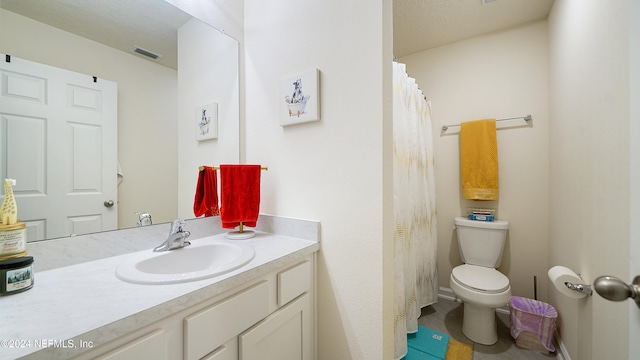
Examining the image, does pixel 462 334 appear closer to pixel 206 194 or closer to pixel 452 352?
pixel 452 352

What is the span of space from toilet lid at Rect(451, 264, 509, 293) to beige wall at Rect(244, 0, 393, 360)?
934 millimetres

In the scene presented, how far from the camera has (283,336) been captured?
0.86 metres

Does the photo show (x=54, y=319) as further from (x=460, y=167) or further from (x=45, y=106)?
(x=460, y=167)

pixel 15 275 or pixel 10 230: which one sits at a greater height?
pixel 10 230

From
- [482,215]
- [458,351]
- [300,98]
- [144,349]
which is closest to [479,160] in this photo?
[482,215]

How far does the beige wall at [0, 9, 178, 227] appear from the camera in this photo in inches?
29.5

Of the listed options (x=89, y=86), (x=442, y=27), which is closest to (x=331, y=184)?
(x=89, y=86)

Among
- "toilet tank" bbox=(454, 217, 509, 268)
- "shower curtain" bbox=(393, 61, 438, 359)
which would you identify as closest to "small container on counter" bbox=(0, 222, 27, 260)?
"shower curtain" bbox=(393, 61, 438, 359)

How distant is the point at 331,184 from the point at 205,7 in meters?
1.16

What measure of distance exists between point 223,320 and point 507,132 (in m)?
2.44

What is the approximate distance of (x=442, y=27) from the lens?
1.91m

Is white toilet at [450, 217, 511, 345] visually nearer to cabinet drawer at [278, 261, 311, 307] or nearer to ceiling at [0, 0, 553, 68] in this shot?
cabinet drawer at [278, 261, 311, 307]

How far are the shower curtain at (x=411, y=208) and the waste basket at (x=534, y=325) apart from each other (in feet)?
1.76

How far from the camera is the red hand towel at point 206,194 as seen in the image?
1137 millimetres
